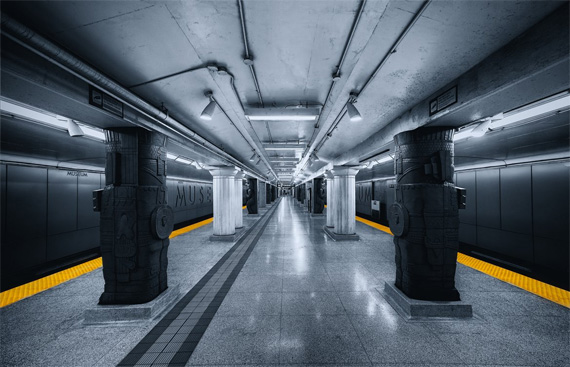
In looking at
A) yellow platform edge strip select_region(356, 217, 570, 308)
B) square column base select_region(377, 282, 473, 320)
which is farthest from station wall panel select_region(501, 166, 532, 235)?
square column base select_region(377, 282, 473, 320)

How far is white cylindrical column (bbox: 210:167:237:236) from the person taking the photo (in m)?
8.84

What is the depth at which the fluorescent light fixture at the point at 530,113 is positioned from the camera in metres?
2.78

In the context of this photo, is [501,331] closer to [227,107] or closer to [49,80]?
[227,107]

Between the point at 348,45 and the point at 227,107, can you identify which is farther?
the point at 227,107

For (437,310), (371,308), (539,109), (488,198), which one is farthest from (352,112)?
(488,198)

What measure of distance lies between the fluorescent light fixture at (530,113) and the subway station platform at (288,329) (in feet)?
10.9

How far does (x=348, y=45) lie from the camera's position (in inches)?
89.0

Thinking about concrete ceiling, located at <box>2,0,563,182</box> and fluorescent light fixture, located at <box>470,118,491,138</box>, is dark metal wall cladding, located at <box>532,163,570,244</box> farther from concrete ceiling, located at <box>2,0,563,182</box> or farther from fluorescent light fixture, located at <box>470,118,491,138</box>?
concrete ceiling, located at <box>2,0,563,182</box>

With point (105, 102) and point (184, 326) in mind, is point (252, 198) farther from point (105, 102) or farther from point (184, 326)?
point (105, 102)

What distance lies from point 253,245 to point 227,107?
5.73 meters

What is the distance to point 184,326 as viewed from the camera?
10.5 ft

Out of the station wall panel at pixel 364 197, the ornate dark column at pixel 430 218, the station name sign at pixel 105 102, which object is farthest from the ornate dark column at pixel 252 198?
the station name sign at pixel 105 102

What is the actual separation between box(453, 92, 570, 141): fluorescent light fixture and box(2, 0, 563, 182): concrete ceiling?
1326 mm

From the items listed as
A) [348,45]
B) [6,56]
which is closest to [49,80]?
[6,56]
